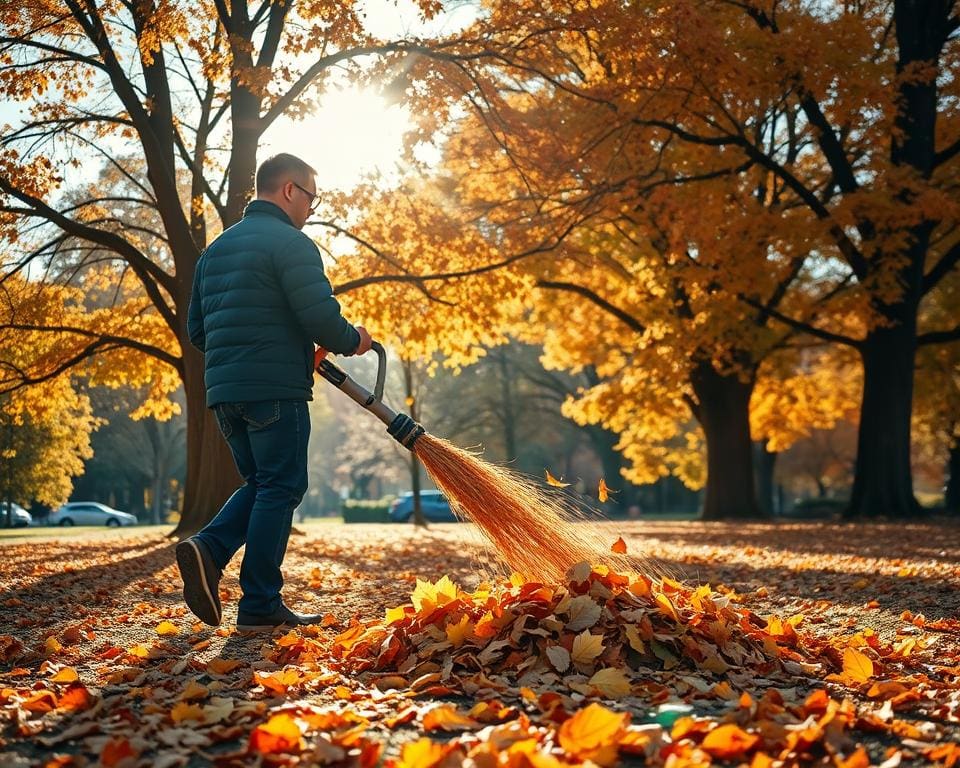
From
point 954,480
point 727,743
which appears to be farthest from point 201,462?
point 954,480

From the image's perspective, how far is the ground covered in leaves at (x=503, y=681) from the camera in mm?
2402

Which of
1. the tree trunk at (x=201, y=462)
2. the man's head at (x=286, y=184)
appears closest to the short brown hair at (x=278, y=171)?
the man's head at (x=286, y=184)

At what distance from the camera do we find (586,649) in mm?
3346

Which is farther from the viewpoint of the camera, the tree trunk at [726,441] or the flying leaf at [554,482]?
the tree trunk at [726,441]

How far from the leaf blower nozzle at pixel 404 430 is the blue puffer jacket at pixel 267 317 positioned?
1.36 ft

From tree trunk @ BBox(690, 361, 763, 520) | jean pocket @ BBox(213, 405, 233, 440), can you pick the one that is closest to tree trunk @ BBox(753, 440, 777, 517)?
tree trunk @ BBox(690, 361, 763, 520)

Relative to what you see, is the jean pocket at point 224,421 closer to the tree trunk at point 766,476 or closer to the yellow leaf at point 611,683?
the yellow leaf at point 611,683

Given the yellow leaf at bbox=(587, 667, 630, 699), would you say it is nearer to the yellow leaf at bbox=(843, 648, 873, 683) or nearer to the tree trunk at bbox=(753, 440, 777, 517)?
the yellow leaf at bbox=(843, 648, 873, 683)

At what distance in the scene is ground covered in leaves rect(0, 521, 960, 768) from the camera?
2.40m

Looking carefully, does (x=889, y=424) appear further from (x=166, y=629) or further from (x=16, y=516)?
(x=16, y=516)

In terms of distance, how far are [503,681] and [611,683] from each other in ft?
1.23

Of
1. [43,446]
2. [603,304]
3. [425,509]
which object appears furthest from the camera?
[425,509]

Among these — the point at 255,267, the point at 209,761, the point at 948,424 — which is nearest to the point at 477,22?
the point at 255,267

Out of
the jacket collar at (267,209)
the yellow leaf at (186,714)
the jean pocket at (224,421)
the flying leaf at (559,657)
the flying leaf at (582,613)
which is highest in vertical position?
the jacket collar at (267,209)
